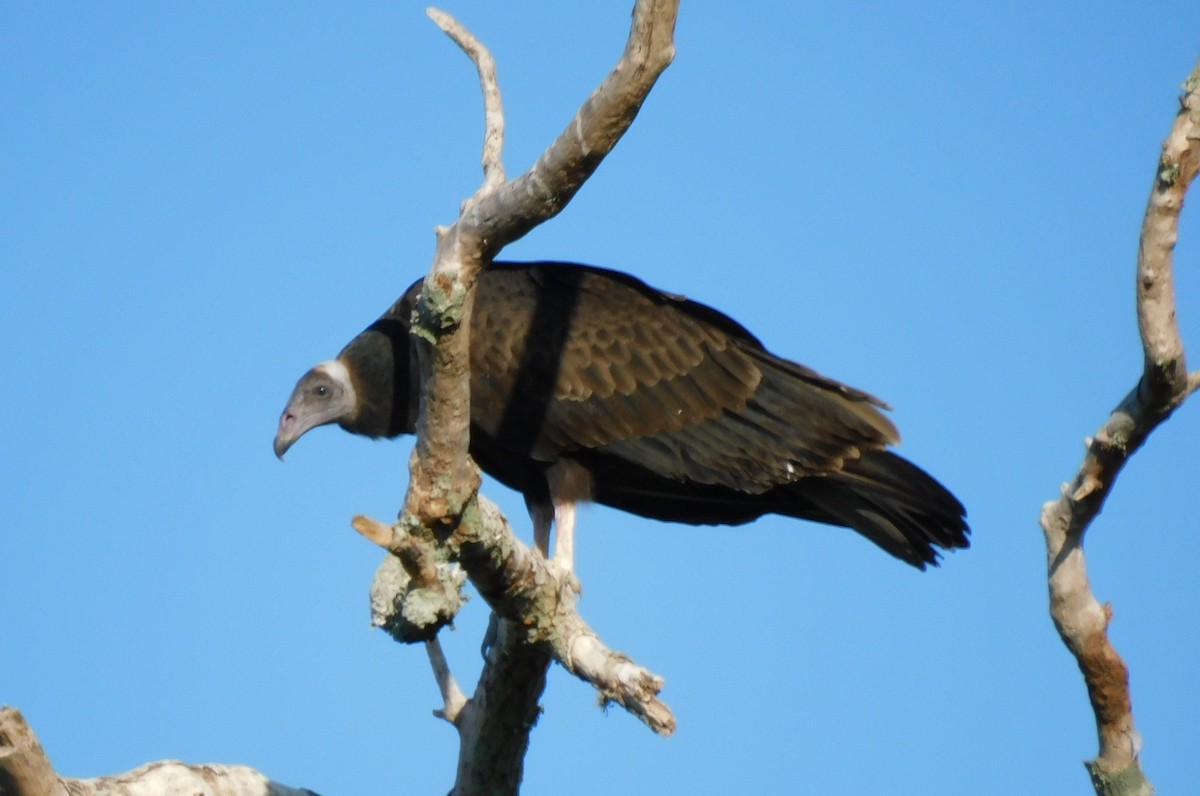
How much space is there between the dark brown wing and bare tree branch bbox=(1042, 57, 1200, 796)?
6.00 ft

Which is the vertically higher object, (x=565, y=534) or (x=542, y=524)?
(x=542, y=524)

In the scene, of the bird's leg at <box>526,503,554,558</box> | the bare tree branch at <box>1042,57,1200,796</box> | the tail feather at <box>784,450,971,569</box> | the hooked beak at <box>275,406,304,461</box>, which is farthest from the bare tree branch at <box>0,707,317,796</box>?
the bare tree branch at <box>1042,57,1200,796</box>

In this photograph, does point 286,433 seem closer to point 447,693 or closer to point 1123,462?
point 447,693

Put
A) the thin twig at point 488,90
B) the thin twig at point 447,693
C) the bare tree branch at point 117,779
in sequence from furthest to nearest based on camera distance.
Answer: the thin twig at point 447,693, the thin twig at point 488,90, the bare tree branch at point 117,779

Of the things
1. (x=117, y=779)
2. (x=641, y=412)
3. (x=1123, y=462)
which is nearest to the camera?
(x=1123, y=462)

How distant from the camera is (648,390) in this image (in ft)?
17.5

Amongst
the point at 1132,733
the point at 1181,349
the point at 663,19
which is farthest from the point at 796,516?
the point at 663,19

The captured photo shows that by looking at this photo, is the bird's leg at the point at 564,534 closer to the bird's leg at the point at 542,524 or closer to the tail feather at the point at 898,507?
the bird's leg at the point at 542,524

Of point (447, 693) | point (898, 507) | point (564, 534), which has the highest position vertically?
point (898, 507)

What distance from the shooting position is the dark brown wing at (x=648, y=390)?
5.16 metres

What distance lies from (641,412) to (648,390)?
0.10m

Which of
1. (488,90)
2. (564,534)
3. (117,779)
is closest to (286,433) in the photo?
(564,534)

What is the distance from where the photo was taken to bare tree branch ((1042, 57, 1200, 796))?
2936mm

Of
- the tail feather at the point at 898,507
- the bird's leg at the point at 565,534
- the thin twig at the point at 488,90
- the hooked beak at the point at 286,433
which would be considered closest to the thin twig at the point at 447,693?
the bird's leg at the point at 565,534
